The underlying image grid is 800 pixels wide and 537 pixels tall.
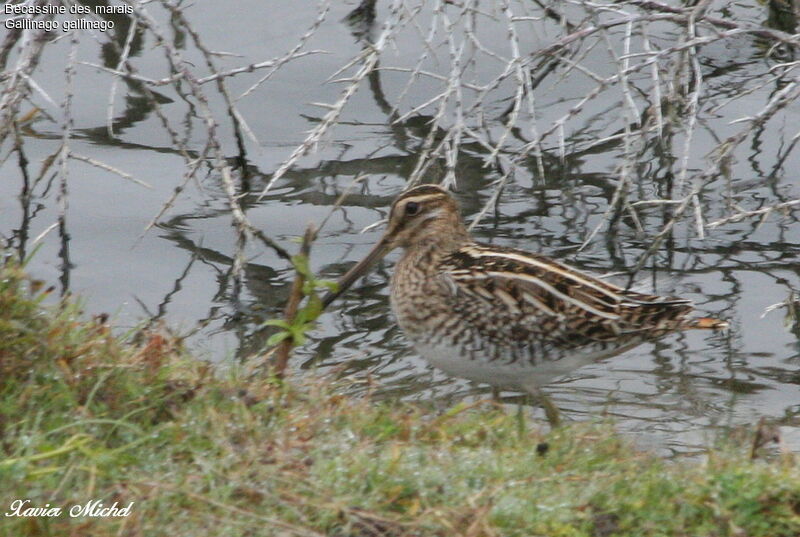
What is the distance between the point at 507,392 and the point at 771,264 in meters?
1.97

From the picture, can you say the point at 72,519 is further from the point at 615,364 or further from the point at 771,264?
the point at 771,264

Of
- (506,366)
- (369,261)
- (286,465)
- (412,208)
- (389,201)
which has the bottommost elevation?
(506,366)

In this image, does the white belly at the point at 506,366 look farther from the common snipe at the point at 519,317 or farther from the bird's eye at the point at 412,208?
the bird's eye at the point at 412,208

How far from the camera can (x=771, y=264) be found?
7309 mm

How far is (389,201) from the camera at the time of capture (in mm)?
7973

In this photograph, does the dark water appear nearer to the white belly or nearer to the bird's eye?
the white belly

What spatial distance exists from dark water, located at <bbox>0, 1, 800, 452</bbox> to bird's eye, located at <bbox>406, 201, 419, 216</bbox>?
80 centimetres

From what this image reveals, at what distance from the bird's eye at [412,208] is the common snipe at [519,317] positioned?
0.28 metres

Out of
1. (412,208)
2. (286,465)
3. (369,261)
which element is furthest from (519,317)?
(286,465)

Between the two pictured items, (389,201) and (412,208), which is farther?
(389,201)
